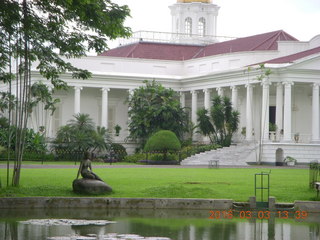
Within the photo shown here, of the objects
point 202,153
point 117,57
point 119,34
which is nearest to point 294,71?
point 202,153

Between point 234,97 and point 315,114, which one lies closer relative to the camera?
point 315,114

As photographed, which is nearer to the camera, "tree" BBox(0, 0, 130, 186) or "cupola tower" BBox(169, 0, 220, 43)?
"tree" BBox(0, 0, 130, 186)

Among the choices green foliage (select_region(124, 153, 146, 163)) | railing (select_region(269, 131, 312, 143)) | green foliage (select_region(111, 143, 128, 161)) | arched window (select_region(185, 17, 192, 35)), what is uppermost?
arched window (select_region(185, 17, 192, 35))

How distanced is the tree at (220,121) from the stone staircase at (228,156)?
58.1 inches

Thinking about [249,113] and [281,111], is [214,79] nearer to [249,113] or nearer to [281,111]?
[249,113]

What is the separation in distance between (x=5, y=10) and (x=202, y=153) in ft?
100

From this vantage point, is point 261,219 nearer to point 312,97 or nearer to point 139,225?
point 139,225

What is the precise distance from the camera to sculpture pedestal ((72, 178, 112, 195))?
25734mm

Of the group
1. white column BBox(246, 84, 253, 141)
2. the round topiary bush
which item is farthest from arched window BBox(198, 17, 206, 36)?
the round topiary bush

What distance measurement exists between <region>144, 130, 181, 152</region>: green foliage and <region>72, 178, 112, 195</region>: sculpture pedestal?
83.4 feet

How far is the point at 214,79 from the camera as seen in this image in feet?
193

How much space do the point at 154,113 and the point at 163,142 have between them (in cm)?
541
